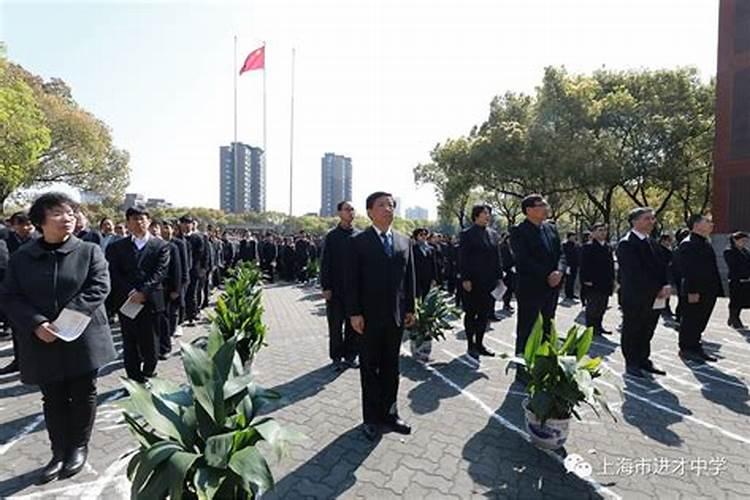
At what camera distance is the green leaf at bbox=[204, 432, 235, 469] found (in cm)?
220

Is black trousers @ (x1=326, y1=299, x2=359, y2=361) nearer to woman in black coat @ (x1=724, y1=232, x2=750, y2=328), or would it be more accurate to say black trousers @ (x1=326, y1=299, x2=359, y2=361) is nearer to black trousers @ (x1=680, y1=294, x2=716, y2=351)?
black trousers @ (x1=680, y1=294, x2=716, y2=351)

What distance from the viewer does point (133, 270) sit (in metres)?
4.99

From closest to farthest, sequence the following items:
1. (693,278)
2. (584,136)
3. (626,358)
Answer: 1. (626,358)
2. (693,278)
3. (584,136)

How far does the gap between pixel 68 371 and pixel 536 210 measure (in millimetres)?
4439

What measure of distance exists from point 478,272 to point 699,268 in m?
2.94

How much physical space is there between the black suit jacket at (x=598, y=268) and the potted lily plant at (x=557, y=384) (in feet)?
14.6

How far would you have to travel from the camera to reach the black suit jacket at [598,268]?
7.64 metres

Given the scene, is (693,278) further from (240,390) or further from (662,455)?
(240,390)

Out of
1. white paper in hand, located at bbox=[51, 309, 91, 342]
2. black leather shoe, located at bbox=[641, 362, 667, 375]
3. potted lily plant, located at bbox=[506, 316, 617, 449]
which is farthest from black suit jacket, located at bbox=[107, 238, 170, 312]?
black leather shoe, located at bbox=[641, 362, 667, 375]

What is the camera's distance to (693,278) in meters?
6.29

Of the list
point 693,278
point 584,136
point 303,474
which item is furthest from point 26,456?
point 584,136

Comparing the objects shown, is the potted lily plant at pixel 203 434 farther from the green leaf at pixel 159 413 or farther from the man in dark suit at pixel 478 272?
the man in dark suit at pixel 478 272

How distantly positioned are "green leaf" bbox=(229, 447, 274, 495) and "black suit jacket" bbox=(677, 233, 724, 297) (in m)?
6.19

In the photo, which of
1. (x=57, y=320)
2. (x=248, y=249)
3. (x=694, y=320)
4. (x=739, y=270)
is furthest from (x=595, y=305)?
(x=248, y=249)
